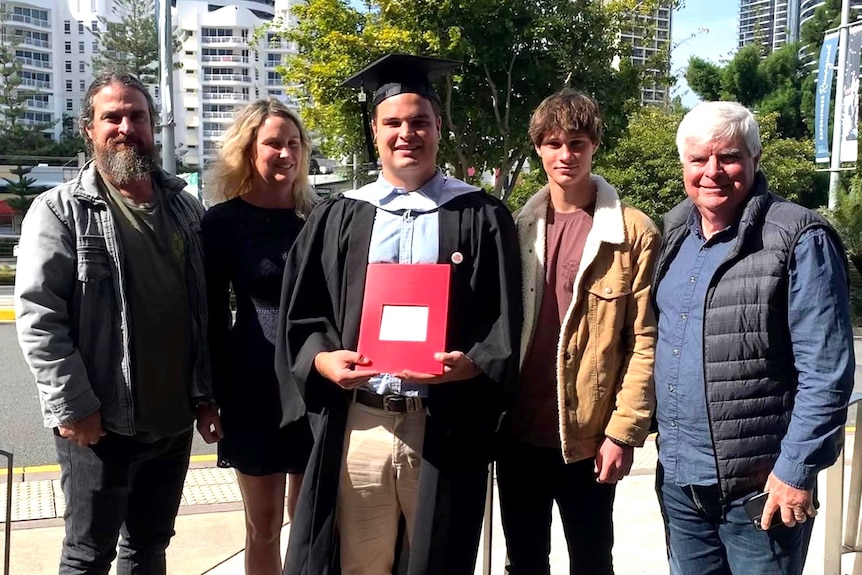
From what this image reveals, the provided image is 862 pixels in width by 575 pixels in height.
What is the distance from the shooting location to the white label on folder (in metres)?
2.20

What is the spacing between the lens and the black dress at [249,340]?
2939 mm

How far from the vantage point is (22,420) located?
7.02m

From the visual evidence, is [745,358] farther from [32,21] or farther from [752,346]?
[32,21]

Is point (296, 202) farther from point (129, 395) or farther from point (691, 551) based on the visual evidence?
point (691, 551)

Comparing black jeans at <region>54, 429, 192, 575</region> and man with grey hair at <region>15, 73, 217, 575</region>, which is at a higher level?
man with grey hair at <region>15, 73, 217, 575</region>

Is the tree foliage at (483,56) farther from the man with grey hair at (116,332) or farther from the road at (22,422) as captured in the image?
the man with grey hair at (116,332)

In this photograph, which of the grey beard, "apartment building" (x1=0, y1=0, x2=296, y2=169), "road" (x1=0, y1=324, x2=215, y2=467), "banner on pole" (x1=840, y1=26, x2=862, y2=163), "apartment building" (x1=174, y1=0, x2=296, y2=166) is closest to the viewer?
the grey beard

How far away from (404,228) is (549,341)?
638 millimetres

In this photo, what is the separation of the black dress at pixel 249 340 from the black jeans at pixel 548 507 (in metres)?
0.88

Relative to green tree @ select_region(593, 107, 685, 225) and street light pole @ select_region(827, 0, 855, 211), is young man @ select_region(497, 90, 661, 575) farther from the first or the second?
street light pole @ select_region(827, 0, 855, 211)

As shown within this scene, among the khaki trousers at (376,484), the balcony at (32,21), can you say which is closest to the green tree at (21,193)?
the balcony at (32,21)

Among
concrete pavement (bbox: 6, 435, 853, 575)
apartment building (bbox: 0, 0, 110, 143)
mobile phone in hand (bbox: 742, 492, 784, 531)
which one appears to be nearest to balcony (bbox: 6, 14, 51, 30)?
apartment building (bbox: 0, 0, 110, 143)

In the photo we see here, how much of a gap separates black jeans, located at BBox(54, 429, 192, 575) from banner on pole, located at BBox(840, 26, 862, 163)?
733 inches

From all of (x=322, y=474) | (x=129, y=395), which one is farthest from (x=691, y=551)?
(x=129, y=395)
